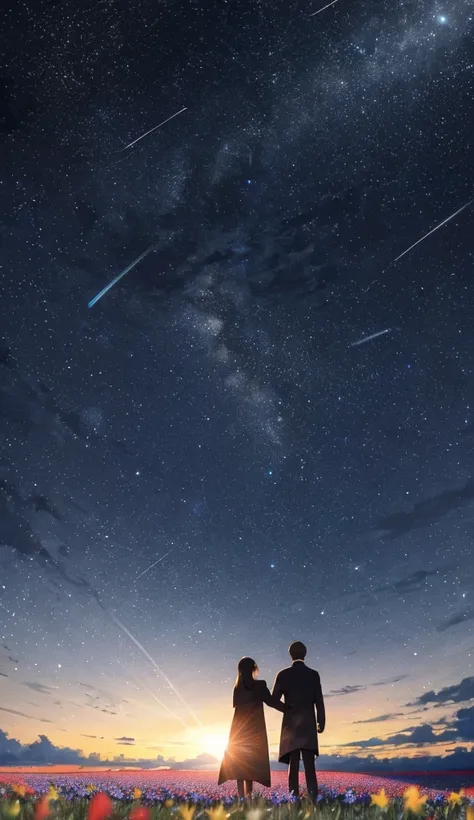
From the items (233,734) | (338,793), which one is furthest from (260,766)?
(338,793)

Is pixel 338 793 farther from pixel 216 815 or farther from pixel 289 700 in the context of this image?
pixel 216 815

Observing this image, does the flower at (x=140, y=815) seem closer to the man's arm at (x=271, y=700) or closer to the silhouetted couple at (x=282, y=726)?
A: the silhouetted couple at (x=282, y=726)

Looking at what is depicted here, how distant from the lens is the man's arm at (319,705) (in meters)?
7.75

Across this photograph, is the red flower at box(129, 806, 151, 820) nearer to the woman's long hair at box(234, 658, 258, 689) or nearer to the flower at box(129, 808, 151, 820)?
the flower at box(129, 808, 151, 820)

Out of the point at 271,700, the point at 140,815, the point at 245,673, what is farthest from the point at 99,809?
the point at 271,700

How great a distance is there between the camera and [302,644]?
8164mm

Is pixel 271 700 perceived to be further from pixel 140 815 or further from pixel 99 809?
pixel 99 809

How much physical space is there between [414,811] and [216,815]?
4.84 feet

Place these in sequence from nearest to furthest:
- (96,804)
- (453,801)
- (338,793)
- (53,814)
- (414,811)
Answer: (96,804) < (53,814) < (414,811) < (453,801) < (338,793)

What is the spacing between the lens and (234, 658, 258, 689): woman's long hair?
783 centimetres

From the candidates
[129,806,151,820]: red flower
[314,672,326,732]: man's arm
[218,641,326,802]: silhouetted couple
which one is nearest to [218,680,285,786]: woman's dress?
[218,641,326,802]: silhouetted couple

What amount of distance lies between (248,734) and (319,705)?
98cm

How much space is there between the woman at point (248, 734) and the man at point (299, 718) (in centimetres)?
20

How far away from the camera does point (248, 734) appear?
7.69 m
